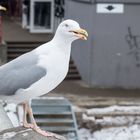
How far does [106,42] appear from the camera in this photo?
1655 cm

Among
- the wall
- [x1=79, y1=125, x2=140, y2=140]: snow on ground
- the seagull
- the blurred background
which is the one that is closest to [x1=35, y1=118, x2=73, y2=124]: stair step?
[x1=79, y1=125, x2=140, y2=140]: snow on ground

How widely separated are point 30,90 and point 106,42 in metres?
12.5

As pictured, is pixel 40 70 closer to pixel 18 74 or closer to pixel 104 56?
pixel 18 74

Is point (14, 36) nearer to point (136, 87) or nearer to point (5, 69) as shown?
point (136, 87)

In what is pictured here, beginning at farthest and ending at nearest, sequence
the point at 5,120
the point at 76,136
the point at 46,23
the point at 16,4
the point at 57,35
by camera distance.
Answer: the point at 16,4 < the point at 46,23 < the point at 76,136 < the point at 5,120 < the point at 57,35

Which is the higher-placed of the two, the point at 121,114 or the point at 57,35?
the point at 57,35

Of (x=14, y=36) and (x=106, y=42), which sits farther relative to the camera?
(x=14, y=36)

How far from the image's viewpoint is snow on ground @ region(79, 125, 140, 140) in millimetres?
12906

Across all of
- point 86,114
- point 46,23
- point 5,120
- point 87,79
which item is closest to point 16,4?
point 46,23

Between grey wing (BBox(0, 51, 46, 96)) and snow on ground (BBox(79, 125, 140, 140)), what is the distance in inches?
337

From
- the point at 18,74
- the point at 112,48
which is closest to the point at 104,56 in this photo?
the point at 112,48

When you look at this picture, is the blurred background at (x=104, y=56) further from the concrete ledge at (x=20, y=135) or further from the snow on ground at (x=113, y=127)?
the concrete ledge at (x=20, y=135)

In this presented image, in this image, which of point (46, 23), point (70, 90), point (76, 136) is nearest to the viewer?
point (76, 136)

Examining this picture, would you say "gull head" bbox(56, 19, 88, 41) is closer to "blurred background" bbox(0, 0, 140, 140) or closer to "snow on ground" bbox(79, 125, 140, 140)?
"snow on ground" bbox(79, 125, 140, 140)
